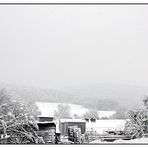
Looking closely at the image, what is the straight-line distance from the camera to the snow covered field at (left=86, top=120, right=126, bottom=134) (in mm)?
4492

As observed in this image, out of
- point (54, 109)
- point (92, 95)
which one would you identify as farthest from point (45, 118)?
point (92, 95)

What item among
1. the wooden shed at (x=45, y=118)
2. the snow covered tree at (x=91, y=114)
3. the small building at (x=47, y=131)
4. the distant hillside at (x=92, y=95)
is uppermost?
the distant hillside at (x=92, y=95)

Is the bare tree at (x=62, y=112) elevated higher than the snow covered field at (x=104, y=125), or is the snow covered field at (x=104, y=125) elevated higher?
the bare tree at (x=62, y=112)

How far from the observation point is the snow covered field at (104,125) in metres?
4.49

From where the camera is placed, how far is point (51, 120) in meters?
4.47

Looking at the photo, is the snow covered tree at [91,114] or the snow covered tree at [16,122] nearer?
the snow covered tree at [16,122]

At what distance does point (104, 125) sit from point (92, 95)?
0.53 metres

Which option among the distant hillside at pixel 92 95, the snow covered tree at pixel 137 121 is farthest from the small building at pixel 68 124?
the snow covered tree at pixel 137 121

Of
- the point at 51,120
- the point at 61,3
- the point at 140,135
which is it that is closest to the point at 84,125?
the point at 51,120

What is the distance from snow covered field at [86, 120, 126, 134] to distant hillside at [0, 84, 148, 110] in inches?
9.2

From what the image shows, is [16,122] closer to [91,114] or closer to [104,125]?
[91,114]

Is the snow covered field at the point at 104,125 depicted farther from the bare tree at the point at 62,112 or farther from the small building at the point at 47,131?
the small building at the point at 47,131

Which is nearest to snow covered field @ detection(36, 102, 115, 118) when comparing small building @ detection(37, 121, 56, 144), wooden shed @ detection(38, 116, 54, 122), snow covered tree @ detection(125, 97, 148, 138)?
wooden shed @ detection(38, 116, 54, 122)

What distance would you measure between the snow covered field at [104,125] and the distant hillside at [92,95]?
9.2 inches
